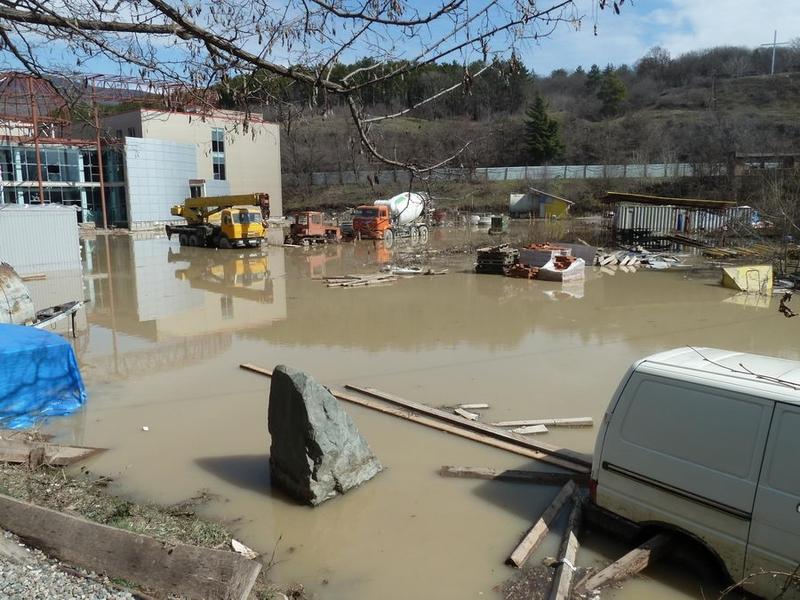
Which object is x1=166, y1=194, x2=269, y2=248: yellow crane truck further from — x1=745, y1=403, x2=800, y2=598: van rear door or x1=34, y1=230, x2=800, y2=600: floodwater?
x1=745, y1=403, x2=800, y2=598: van rear door

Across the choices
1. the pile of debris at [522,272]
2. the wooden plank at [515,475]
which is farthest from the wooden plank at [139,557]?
the pile of debris at [522,272]

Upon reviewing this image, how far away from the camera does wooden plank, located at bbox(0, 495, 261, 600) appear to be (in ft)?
12.8

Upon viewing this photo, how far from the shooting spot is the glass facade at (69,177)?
46062 millimetres

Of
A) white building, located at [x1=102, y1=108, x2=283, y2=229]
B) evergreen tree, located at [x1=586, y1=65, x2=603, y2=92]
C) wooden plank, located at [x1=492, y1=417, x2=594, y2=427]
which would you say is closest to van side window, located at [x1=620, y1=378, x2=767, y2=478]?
wooden plank, located at [x1=492, y1=417, x2=594, y2=427]

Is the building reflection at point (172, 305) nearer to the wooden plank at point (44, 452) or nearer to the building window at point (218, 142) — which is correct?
the wooden plank at point (44, 452)

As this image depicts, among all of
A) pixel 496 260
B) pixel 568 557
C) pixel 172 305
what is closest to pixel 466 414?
pixel 568 557

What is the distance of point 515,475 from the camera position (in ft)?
23.3

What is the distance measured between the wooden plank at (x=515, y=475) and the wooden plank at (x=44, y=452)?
451cm

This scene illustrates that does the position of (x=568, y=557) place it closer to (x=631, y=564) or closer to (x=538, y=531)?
(x=631, y=564)

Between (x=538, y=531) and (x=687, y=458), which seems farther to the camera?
(x=538, y=531)

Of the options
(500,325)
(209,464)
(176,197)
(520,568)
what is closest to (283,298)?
(500,325)

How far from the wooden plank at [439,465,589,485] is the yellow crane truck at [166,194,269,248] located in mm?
30734

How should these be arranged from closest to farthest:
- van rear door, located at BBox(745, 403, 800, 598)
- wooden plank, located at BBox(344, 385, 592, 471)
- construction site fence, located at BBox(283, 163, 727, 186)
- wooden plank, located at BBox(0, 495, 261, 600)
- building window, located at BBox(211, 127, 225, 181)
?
wooden plank, located at BBox(0, 495, 261, 600) < van rear door, located at BBox(745, 403, 800, 598) < wooden plank, located at BBox(344, 385, 592, 471) < building window, located at BBox(211, 127, 225, 181) < construction site fence, located at BBox(283, 163, 727, 186)

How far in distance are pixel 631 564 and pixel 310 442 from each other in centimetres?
324
